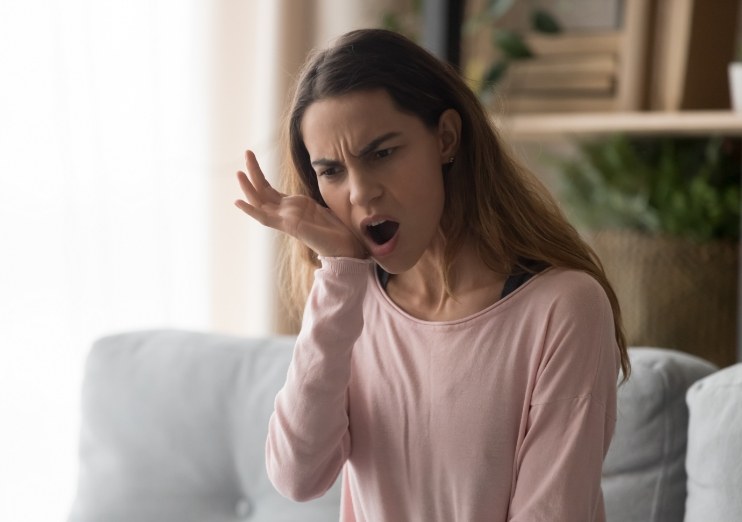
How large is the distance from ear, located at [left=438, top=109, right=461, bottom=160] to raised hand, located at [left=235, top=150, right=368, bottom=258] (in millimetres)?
143

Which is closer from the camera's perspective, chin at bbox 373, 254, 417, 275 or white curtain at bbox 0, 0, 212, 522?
chin at bbox 373, 254, 417, 275

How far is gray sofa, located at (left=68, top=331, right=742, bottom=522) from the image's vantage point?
134 cm

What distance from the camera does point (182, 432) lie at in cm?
160

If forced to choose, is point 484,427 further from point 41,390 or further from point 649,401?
point 41,390

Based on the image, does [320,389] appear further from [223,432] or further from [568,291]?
[223,432]

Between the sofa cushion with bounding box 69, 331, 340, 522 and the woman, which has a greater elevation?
the woman

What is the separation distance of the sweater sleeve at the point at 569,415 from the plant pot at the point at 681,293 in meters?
1.35

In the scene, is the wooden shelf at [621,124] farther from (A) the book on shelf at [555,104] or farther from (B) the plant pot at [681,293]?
(B) the plant pot at [681,293]

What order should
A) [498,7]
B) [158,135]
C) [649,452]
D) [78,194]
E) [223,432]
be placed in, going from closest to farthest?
[649,452] → [223,432] → [78,194] → [158,135] → [498,7]

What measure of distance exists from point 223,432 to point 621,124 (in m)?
1.32

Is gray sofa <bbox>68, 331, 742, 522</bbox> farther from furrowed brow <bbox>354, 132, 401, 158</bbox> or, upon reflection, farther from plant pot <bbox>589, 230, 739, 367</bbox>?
plant pot <bbox>589, 230, 739, 367</bbox>

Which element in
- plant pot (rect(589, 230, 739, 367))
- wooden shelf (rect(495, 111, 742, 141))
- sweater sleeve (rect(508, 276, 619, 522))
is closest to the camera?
sweater sleeve (rect(508, 276, 619, 522))

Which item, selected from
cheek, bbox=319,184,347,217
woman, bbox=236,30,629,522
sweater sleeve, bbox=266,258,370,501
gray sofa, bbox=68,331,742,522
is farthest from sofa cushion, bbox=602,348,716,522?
cheek, bbox=319,184,347,217

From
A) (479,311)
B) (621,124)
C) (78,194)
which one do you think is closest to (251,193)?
(479,311)
